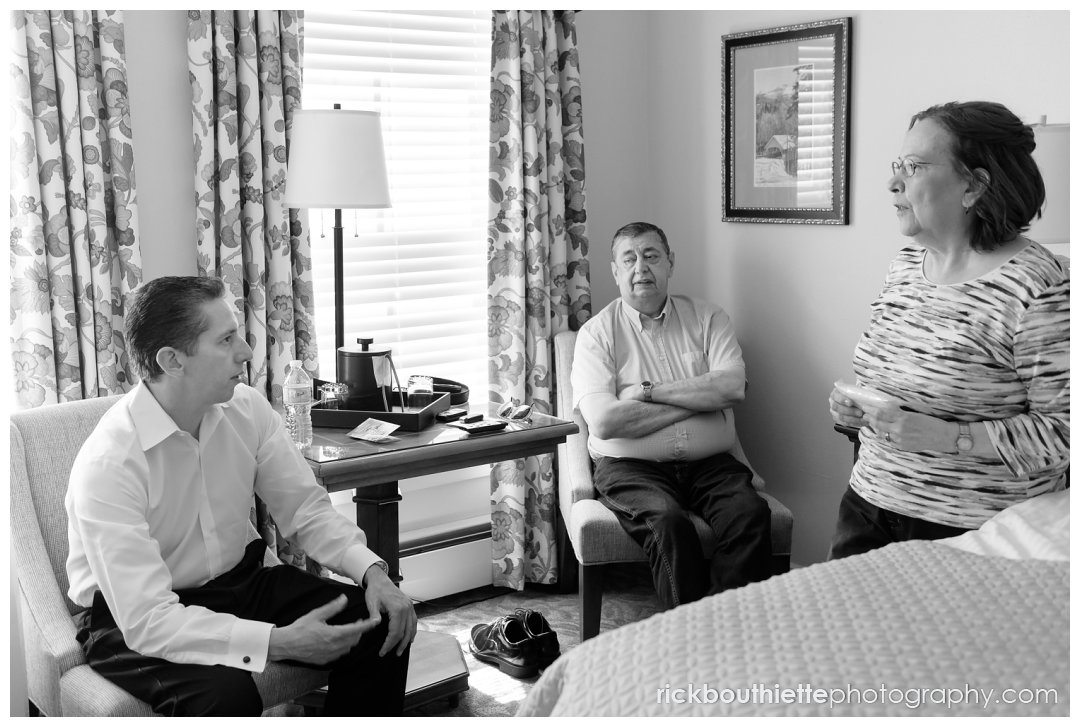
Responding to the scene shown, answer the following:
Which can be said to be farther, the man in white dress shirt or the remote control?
the remote control

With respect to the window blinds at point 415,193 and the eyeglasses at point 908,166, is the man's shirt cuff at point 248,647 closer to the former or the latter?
the window blinds at point 415,193

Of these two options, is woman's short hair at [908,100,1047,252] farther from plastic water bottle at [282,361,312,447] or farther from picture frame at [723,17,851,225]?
plastic water bottle at [282,361,312,447]

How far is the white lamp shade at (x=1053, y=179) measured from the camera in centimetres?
233

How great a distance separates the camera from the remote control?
2.75 meters

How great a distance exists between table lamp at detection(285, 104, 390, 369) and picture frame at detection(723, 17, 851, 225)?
1.47 metres

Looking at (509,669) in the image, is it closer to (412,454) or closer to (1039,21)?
(412,454)

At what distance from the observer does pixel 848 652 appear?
1261 millimetres

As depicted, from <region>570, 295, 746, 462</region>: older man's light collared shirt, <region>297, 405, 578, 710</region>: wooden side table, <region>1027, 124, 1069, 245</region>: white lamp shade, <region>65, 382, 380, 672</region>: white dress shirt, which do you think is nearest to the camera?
<region>65, 382, 380, 672</region>: white dress shirt

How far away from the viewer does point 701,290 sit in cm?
390

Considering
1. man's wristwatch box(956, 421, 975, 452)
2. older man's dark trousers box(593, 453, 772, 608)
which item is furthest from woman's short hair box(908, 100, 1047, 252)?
older man's dark trousers box(593, 453, 772, 608)

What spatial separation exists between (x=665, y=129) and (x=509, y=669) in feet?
6.97

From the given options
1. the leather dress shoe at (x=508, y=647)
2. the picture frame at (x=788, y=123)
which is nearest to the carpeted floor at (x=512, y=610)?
the leather dress shoe at (x=508, y=647)

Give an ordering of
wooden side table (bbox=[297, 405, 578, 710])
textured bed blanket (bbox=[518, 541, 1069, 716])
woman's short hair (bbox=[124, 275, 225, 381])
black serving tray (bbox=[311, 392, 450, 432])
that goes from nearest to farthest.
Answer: textured bed blanket (bbox=[518, 541, 1069, 716]) → woman's short hair (bbox=[124, 275, 225, 381]) → wooden side table (bbox=[297, 405, 578, 710]) → black serving tray (bbox=[311, 392, 450, 432])

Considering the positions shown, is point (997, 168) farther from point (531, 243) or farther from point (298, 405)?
point (531, 243)
